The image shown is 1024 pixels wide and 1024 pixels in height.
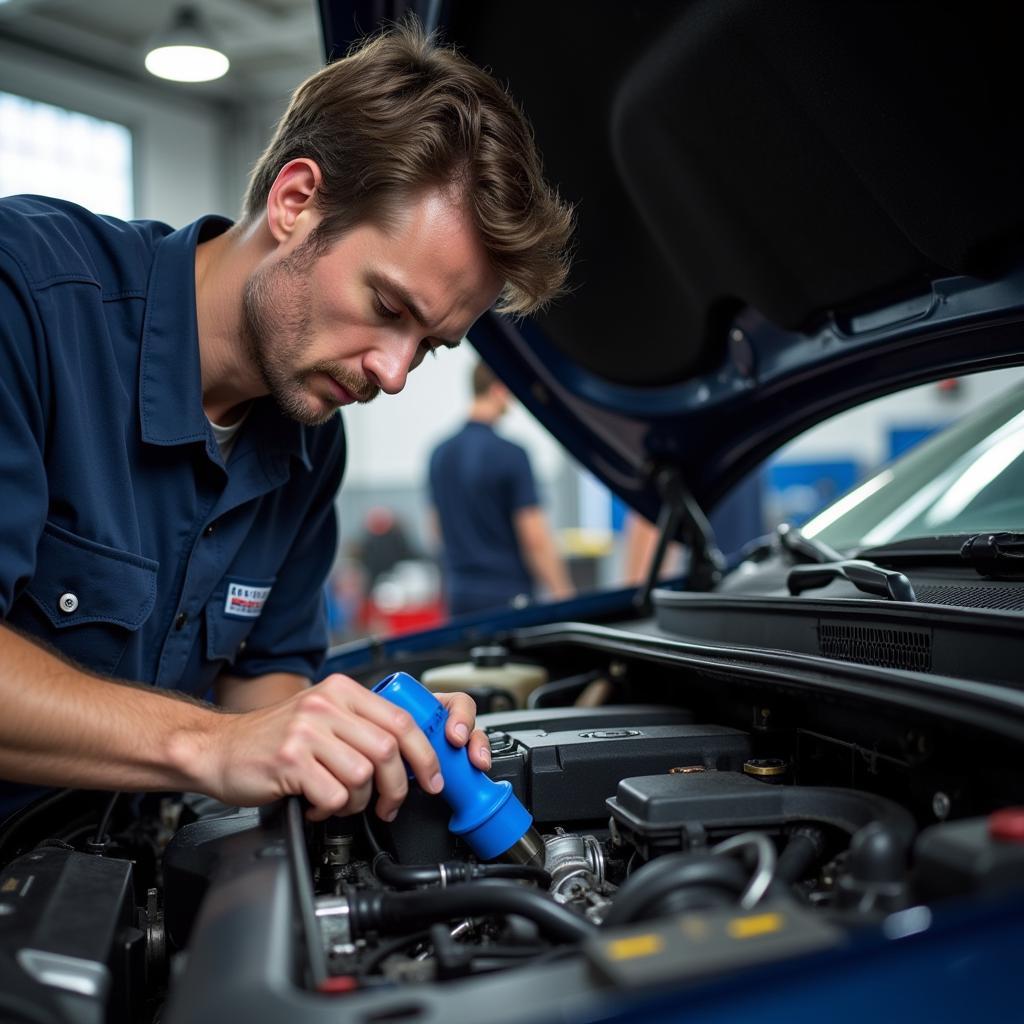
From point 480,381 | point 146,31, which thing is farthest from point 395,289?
point 146,31

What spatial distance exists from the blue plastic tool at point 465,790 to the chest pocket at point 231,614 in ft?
1.88

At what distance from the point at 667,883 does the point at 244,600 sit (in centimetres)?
Answer: 99

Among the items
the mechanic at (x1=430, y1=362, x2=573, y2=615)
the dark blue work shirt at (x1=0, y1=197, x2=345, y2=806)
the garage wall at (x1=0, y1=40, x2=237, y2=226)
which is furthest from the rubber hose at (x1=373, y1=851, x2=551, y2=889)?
the garage wall at (x1=0, y1=40, x2=237, y2=226)

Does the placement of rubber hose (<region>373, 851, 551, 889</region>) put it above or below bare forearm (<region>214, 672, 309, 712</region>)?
below

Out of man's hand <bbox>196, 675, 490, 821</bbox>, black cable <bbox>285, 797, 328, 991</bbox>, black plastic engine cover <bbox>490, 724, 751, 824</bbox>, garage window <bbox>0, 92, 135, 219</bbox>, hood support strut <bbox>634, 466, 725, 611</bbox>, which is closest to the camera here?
black cable <bbox>285, 797, 328, 991</bbox>

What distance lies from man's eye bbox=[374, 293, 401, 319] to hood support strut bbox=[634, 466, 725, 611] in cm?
83

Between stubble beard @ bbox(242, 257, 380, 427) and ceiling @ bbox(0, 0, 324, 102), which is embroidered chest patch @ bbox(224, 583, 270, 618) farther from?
ceiling @ bbox(0, 0, 324, 102)

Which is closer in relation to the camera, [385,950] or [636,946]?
[636,946]

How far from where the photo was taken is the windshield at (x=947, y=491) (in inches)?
57.0

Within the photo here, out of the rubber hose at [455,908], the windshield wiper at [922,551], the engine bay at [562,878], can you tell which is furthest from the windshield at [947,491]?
the rubber hose at [455,908]

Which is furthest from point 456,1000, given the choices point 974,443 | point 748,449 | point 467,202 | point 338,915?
point 748,449

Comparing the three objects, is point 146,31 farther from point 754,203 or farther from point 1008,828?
point 1008,828

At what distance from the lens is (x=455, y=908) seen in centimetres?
87

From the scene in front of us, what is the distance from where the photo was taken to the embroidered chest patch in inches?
61.6
